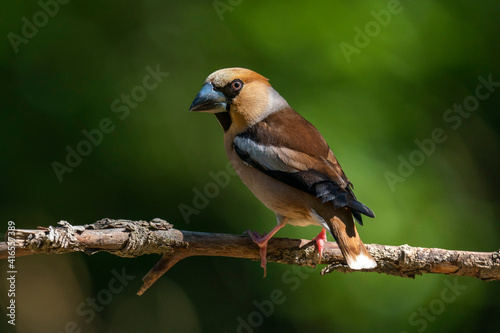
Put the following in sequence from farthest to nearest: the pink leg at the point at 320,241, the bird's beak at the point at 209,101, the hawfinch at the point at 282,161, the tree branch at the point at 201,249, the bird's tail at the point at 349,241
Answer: the bird's beak at the point at 209,101 → the pink leg at the point at 320,241 → the hawfinch at the point at 282,161 → the bird's tail at the point at 349,241 → the tree branch at the point at 201,249

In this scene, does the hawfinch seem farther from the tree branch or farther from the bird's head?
the tree branch

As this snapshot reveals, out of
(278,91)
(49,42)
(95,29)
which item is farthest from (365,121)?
(49,42)

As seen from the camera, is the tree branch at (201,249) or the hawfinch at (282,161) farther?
the hawfinch at (282,161)

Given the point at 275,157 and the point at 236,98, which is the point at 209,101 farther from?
the point at 275,157

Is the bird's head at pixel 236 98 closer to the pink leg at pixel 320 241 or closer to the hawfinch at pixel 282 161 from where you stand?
the hawfinch at pixel 282 161

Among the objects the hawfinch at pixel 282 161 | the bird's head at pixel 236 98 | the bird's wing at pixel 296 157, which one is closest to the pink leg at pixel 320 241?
the hawfinch at pixel 282 161

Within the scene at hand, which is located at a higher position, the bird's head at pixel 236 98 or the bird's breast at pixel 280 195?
the bird's head at pixel 236 98

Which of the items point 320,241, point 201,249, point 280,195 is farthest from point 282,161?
point 201,249

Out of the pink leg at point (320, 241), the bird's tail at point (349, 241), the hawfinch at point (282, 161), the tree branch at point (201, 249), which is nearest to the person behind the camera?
the tree branch at point (201, 249)

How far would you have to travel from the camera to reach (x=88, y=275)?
5062 mm

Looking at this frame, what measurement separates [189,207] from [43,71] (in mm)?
1828

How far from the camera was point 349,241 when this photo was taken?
3596mm

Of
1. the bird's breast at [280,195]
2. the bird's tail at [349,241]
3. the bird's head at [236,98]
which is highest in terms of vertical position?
the bird's head at [236,98]

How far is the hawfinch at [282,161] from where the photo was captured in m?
3.64
